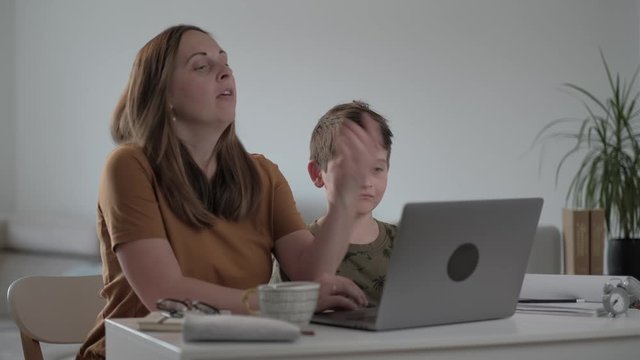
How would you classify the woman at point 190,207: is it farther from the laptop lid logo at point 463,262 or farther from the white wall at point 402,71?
the white wall at point 402,71

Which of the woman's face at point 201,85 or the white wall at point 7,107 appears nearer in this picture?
the woman's face at point 201,85

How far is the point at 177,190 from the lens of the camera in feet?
6.60

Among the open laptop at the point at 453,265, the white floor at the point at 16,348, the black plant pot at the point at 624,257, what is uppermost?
the open laptop at the point at 453,265

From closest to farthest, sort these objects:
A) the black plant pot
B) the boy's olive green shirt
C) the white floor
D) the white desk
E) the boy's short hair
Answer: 1. the white desk
2. the boy's olive green shirt
3. the boy's short hair
4. the white floor
5. the black plant pot

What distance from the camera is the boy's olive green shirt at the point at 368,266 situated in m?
2.38

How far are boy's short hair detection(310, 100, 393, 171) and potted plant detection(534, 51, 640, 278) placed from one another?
1728 millimetres

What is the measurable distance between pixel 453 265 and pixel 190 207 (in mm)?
589

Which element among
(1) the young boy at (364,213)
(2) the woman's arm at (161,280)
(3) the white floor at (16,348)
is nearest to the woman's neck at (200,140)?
(2) the woman's arm at (161,280)

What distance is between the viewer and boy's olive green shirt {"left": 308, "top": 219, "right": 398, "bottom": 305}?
238 centimetres

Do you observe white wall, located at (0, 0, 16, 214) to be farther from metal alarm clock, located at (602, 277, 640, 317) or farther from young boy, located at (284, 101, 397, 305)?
metal alarm clock, located at (602, 277, 640, 317)

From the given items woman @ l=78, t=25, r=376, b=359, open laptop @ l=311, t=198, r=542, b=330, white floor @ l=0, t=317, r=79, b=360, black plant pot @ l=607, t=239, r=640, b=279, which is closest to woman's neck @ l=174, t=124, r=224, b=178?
woman @ l=78, t=25, r=376, b=359

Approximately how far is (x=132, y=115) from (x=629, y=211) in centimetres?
248

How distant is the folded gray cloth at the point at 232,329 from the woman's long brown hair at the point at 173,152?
590 millimetres

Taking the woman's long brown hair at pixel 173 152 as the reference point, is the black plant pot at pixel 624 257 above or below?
below
